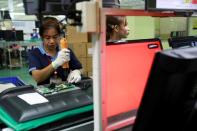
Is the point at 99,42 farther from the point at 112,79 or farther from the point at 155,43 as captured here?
the point at 155,43

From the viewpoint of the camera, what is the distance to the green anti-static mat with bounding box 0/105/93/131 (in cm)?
85

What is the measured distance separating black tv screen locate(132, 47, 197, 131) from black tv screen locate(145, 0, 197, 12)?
15.3 inches

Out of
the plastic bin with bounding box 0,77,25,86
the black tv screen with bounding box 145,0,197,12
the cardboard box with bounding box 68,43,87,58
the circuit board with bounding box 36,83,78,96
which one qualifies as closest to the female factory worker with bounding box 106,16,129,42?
the black tv screen with bounding box 145,0,197,12

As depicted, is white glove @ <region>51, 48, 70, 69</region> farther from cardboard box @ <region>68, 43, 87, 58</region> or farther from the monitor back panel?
cardboard box @ <region>68, 43, 87, 58</region>

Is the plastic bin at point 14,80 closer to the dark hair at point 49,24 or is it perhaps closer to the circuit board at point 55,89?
the dark hair at point 49,24

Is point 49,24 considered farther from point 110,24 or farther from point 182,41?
point 182,41

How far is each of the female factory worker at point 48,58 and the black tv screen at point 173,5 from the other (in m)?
0.91

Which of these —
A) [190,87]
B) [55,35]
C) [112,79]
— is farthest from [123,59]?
[55,35]

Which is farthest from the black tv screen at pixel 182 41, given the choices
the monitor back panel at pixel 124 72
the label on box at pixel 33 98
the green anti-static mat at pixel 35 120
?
the label on box at pixel 33 98

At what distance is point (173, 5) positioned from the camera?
91 centimetres

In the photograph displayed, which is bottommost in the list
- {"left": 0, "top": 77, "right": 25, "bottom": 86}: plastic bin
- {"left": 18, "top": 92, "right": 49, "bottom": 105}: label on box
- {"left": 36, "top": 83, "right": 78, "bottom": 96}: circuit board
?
{"left": 0, "top": 77, "right": 25, "bottom": 86}: plastic bin

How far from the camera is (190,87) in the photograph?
0.50m

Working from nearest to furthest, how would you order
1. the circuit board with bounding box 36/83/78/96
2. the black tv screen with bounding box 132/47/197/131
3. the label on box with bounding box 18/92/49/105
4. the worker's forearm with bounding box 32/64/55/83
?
the black tv screen with bounding box 132/47/197/131 < the label on box with bounding box 18/92/49/105 < the circuit board with bounding box 36/83/78/96 < the worker's forearm with bounding box 32/64/55/83

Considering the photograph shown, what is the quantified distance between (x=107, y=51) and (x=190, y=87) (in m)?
0.38
